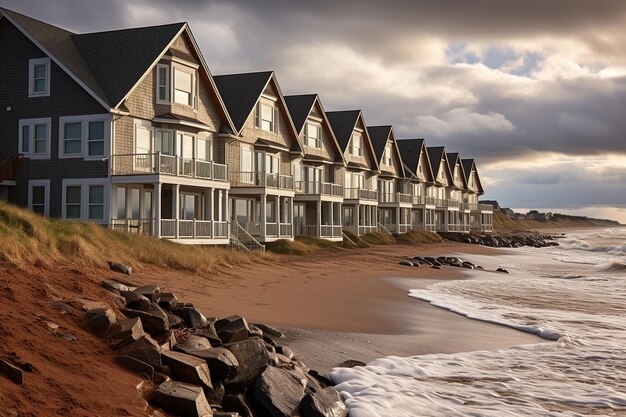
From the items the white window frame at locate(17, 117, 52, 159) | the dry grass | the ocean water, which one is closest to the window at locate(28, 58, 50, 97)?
the white window frame at locate(17, 117, 52, 159)

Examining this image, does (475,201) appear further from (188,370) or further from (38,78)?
(188,370)

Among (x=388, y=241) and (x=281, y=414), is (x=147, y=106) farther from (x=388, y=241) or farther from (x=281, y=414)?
(x=388, y=241)

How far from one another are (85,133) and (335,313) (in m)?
17.2

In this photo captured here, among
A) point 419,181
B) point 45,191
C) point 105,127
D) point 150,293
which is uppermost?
point 419,181

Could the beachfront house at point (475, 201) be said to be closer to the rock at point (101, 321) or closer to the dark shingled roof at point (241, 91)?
the dark shingled roof at point (241, 91)

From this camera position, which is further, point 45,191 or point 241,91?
point 241,91

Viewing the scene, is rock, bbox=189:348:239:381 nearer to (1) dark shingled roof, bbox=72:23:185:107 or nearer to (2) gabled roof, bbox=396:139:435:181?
(1) dark shingled roof, bbox=72:23:185:107

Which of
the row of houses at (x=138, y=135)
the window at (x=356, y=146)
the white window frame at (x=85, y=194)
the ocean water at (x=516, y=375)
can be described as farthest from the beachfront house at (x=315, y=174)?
the ocean water at (x=516, y=375)

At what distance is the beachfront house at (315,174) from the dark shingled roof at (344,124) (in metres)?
3.90

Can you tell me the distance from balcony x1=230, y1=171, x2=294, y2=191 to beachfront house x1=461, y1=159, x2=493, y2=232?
181 ft

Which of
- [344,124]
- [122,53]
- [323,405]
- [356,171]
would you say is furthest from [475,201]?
[323,405]

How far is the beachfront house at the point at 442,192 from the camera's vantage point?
75.4 meters

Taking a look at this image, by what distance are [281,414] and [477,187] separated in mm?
92334

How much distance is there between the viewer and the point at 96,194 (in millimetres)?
29000
